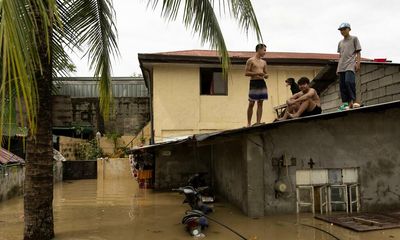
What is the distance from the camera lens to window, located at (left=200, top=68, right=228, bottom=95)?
17344 mm

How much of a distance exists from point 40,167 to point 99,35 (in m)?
3.07

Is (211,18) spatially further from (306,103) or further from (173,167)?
(173,167)

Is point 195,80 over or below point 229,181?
over

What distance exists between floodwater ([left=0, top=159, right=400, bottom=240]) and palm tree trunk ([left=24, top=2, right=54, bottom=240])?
2.09ft

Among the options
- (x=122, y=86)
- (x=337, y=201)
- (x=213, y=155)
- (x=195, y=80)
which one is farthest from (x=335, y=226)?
(x=122, y=86)

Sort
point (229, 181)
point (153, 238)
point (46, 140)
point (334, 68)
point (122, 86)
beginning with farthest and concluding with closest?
point (122, 86), point (334, 68), point (229, 181), point (153, 238), point (46, 140)

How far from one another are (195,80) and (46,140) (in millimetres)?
10381

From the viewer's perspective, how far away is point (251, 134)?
30.4 feet

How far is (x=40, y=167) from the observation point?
23.1 ft

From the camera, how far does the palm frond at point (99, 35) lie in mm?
8211

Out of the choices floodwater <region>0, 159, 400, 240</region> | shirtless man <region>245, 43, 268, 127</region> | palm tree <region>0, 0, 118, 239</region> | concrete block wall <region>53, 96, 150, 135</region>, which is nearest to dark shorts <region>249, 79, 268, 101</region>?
shirtless man <region>245, 43, 268, 127</region>

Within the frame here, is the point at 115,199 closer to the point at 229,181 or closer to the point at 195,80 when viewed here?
the point at 229,181

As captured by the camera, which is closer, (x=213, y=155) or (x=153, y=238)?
(x=153, y=238)

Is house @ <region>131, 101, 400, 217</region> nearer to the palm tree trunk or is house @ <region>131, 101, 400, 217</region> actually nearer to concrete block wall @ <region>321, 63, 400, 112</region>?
concrete block wall @ <region>321, 63, 400, 112</region>
